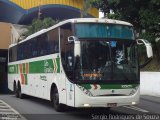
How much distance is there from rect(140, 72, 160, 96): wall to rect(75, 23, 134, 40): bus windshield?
10.2 m

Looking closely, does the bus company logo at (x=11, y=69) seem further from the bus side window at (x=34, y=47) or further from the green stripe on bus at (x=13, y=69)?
the bus side window at (x=34, y=47)

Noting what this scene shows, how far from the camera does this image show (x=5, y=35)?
4309 cm

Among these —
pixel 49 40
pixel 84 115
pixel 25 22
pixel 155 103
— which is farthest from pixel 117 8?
pixel 25 22

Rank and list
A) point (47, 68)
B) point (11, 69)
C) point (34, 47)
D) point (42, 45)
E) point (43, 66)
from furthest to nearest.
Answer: point (11, 69)
point (34, 47)
point (42, 45)
point (43, 66)
point (47, 68)

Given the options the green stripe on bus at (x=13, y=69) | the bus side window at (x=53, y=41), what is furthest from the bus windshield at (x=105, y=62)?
the green stripe on bus at (x=13, y=69)

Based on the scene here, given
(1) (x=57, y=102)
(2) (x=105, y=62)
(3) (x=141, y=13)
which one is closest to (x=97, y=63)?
(2) (x=105, y=62)

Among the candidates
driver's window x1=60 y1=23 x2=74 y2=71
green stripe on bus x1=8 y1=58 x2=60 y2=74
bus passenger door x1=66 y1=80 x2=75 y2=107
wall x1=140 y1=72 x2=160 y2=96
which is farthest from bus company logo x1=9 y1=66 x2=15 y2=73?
bus passenger door x1=66 y1=80 x2=75 y2=107

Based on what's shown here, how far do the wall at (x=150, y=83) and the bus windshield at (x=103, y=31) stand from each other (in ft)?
33.4

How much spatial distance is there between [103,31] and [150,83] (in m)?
11.4

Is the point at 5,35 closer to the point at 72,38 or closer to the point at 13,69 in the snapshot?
the point at 13,69

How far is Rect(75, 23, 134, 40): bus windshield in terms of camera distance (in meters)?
14.6

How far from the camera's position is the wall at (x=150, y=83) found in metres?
24.8

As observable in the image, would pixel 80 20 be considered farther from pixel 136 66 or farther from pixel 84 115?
pixel 84 115

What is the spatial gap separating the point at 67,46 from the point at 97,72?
1.56 m
